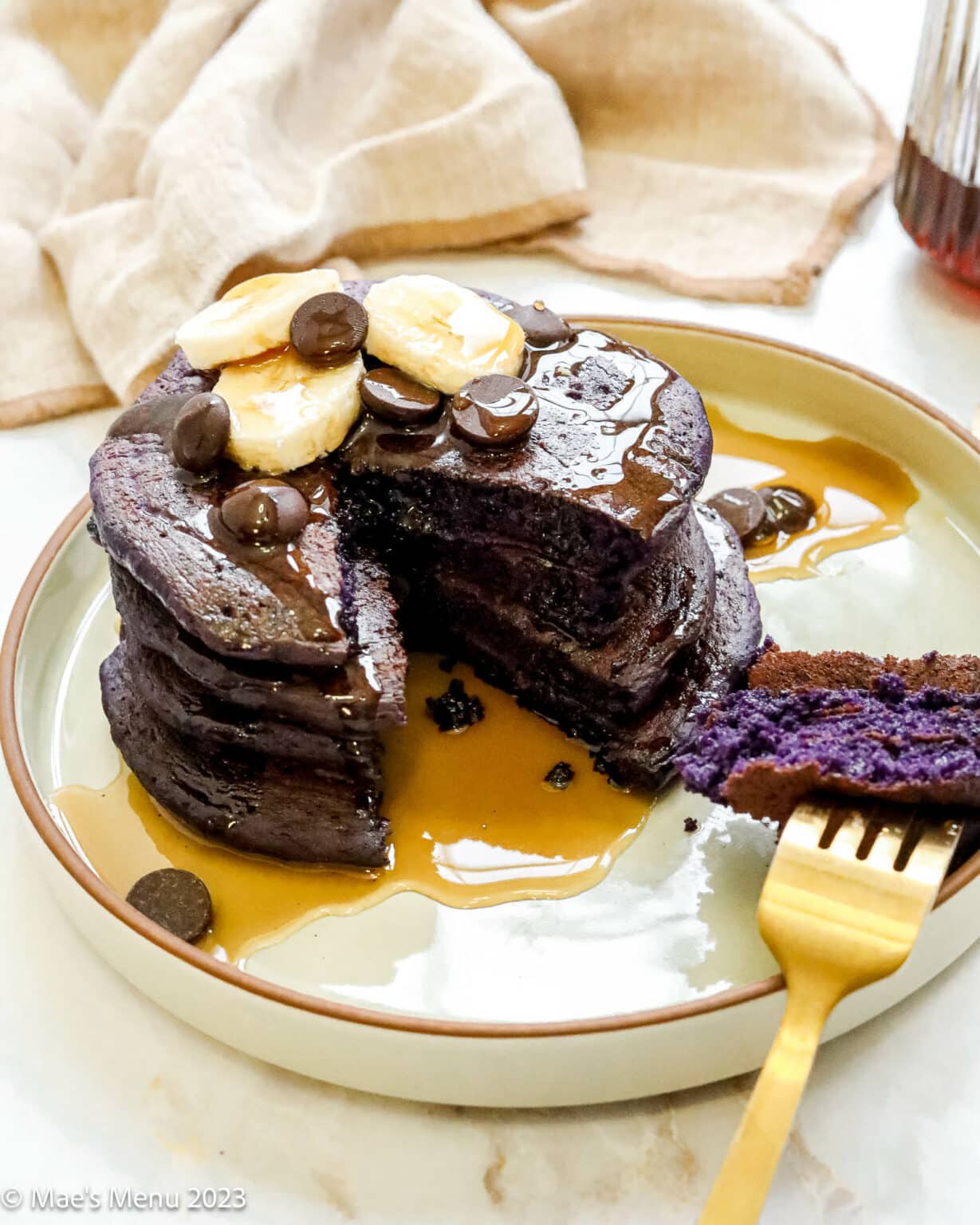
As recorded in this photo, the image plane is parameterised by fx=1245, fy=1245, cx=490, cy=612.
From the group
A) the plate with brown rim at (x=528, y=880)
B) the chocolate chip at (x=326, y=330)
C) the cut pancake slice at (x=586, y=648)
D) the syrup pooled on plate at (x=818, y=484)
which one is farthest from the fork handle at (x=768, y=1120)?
the chocolate chip at (x=326, y=330)

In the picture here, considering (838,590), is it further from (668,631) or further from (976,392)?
(976,392)

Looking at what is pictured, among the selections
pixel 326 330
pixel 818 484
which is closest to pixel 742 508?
pixel 818 484

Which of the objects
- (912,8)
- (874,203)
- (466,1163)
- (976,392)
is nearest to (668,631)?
(466,1163)

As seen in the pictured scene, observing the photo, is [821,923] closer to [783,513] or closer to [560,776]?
[560,776]

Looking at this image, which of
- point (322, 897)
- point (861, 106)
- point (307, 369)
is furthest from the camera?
point (861, 106)

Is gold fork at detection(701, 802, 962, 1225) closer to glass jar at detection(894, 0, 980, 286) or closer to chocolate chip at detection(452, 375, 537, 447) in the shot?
chocolate chip at detection(452, 375, 537, 447)

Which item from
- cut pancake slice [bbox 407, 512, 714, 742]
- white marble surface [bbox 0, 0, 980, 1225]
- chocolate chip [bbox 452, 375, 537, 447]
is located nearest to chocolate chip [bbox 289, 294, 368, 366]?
chocolate chip [bbox 452, 375, 537, 447]

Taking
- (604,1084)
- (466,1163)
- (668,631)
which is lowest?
(466,1163)
